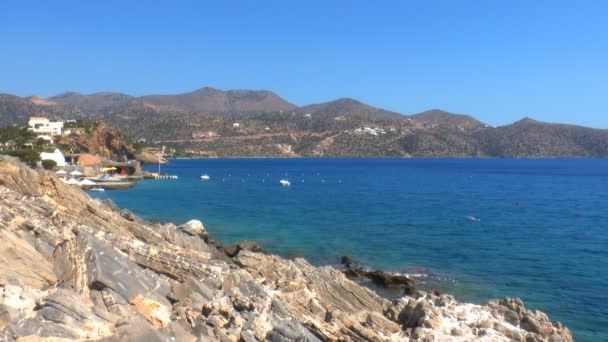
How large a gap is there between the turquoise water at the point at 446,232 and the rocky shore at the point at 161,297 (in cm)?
610

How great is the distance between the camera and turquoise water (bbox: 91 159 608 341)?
24.1 m

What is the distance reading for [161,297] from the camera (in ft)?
39.1

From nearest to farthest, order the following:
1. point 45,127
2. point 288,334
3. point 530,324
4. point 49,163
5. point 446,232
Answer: point 288,334, point 530,324, point 446,232, point 49,163, point 45,127

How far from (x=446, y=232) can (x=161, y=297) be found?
30.9 meters

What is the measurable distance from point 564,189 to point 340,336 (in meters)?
81.1

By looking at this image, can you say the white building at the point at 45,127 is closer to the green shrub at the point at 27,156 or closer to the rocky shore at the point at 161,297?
the green shrub at the point at 27,156

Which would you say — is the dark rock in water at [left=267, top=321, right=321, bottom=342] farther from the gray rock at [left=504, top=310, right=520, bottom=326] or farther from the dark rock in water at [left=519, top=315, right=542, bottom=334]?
the dark rock in water at [left=519, top=315, right=542, bottom=334]

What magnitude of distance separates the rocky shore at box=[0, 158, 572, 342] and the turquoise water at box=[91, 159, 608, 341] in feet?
20.0

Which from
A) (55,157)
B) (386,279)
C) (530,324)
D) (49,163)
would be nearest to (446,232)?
(386,279)

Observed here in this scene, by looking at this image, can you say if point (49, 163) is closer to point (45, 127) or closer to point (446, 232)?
point (45, 127)

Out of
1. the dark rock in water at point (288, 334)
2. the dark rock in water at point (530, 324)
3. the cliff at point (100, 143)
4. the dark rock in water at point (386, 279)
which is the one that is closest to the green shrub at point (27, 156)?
the cliff at point (100, 143)

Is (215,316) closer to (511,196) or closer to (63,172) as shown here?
(63,172)

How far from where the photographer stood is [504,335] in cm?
1551

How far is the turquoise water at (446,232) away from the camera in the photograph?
79.0ft
